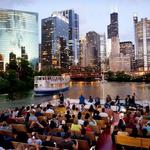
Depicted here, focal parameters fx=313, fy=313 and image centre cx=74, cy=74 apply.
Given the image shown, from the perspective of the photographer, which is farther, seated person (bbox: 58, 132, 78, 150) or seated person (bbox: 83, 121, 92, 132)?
seated person (bbox: 83, 121, 92, 132)

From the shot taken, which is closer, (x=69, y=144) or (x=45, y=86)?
(x=69, y=144)

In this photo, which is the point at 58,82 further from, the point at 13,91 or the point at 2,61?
the point at 2,61

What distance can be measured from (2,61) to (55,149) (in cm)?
18383

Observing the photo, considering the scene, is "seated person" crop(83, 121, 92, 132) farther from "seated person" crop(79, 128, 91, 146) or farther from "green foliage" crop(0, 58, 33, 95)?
"green foliage" crop(0, 58, 33, 95)

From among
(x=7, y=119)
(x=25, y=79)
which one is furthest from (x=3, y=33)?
(x=7, y=119)

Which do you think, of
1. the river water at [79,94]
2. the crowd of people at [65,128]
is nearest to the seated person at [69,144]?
the crowd of people at [65,128]

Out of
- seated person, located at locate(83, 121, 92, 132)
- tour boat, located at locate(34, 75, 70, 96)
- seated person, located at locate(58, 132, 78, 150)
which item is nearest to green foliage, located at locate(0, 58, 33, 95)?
tour boat, located at locate(34, 75, 70, 96)

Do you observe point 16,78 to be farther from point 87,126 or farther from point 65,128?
point 65,128

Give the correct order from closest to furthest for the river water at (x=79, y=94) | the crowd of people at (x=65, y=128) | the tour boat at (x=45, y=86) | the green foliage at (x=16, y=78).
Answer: the crowd of people at (x=65, y=128)
the river water at (x=79, y=94)
the tour boat at (x=45, y=86)
the green foliage at (x=16, y=78)

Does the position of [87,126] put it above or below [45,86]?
above

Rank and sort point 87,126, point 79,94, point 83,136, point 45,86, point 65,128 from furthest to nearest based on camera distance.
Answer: point 79,94
point 45,86
point 87,126
point 65,128
point 83,136

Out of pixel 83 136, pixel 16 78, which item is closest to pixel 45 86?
pixel 16 78

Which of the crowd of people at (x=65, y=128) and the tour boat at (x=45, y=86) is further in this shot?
the tour boat at (x=45, y=86)

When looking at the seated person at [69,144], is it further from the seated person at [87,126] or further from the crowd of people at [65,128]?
the seated person at [87,126]
